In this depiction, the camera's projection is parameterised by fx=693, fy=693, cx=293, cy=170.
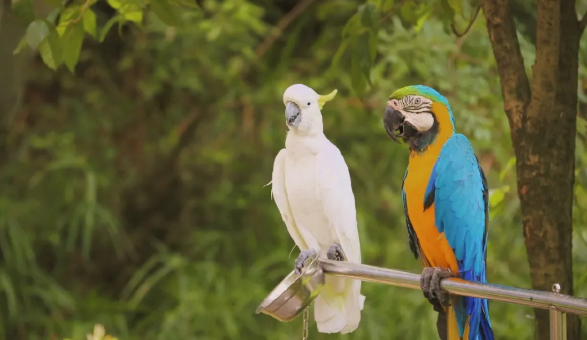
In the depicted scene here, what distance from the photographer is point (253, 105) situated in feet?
6.19

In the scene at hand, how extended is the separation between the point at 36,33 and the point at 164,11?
18 centimetres

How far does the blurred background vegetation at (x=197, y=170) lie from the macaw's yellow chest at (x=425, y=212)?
2.00 ft

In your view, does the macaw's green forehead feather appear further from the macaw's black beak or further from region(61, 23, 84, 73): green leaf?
region(61, 23, 84, 73): green leaf

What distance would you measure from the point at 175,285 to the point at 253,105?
1.71ft

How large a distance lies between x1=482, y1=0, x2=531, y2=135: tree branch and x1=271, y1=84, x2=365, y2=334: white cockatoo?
21 centimetres

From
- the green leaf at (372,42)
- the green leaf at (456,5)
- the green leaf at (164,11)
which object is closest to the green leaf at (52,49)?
the green leaf at (164,11)

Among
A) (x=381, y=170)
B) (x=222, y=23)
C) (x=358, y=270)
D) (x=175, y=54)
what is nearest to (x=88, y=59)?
(x=175, y=54)

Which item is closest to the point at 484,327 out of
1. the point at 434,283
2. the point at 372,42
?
the point at 434,283

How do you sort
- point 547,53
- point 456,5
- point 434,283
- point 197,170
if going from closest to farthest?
point 434,283 < point 547,53 < point 456,5 < point 197,170

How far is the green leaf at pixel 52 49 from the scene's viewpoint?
33.5 inches

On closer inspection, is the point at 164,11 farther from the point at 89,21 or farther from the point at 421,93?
the point at 421,93

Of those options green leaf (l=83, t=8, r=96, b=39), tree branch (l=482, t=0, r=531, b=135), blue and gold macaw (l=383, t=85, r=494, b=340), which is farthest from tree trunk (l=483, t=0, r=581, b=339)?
green leaf (l=83, t=8, r=96, b=39)

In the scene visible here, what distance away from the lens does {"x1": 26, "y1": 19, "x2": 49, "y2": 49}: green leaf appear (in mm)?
775

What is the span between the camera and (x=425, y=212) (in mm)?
728
